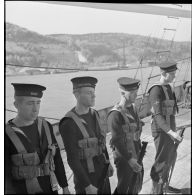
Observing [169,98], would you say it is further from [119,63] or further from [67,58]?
[67,58]

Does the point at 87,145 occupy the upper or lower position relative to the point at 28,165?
upper

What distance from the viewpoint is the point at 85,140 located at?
2.21 meters

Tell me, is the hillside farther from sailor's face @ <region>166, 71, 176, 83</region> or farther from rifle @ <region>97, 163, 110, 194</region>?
rifle @ <region>97, 163, 110, 194</region>

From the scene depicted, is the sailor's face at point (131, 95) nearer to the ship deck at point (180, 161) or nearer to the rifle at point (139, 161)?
the ship deck at point (180, 161)

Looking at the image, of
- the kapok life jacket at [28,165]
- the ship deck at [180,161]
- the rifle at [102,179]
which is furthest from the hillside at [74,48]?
the rifle at [102,179]

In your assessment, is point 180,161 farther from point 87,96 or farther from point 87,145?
point 87,96

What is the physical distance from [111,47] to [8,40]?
28.0 inches

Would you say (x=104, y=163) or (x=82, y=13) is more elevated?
(x=82, y=13)

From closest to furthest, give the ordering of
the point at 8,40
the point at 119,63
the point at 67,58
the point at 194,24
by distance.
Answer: the point at 8,40 → the point at 67,58 → the point at 119,63 → the point at 194,24

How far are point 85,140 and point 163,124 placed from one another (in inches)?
27.8

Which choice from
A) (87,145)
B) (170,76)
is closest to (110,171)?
(87,145)

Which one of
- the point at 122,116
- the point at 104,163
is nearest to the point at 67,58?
the point at 122,116

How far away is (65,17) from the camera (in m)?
2.18

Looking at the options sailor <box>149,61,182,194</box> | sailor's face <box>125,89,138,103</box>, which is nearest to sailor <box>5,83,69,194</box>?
sailor's face <box>125,89,138,103</box>
